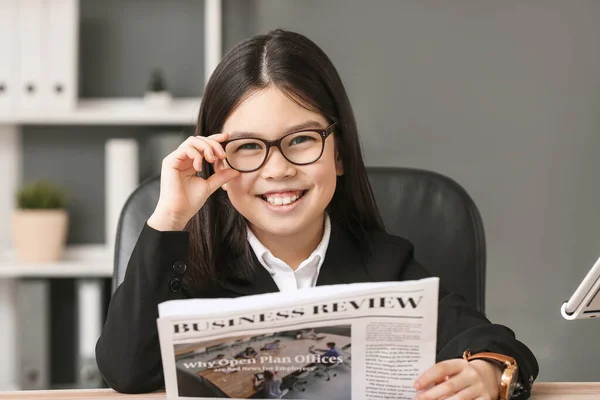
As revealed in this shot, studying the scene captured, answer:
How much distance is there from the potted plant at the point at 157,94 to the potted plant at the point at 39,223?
0.43m

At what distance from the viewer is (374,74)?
2.75m

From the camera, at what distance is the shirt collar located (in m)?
1.36

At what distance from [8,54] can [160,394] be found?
185 centimetres

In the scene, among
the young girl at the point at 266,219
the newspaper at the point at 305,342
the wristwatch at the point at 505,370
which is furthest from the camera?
the young girl at the point at 266,219

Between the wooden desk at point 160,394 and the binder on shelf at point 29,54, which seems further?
the binder on shelf at point 29,54

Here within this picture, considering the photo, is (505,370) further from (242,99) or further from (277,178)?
(242,99)

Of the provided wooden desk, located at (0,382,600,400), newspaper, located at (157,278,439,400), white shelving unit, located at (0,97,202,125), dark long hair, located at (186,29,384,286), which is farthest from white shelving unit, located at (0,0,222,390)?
newspaper, located at (157,278,439,400)

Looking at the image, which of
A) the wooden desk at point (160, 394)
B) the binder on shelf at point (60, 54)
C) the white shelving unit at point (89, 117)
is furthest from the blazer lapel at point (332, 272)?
the binder on shelf at point (60, 54)

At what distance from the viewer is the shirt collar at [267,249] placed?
4.46ft

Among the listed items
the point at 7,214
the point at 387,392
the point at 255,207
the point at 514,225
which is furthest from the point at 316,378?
the point at 7,214

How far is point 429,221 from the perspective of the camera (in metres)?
1.58

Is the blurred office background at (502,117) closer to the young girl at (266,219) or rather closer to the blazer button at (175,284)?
the young girl at (266,219)

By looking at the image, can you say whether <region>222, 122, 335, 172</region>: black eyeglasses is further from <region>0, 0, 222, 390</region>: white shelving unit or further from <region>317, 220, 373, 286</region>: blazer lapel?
<region>0, 0, 222, 390</region>: white shelving unit

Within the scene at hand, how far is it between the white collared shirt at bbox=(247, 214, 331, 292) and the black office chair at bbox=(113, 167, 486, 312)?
0.76ft
